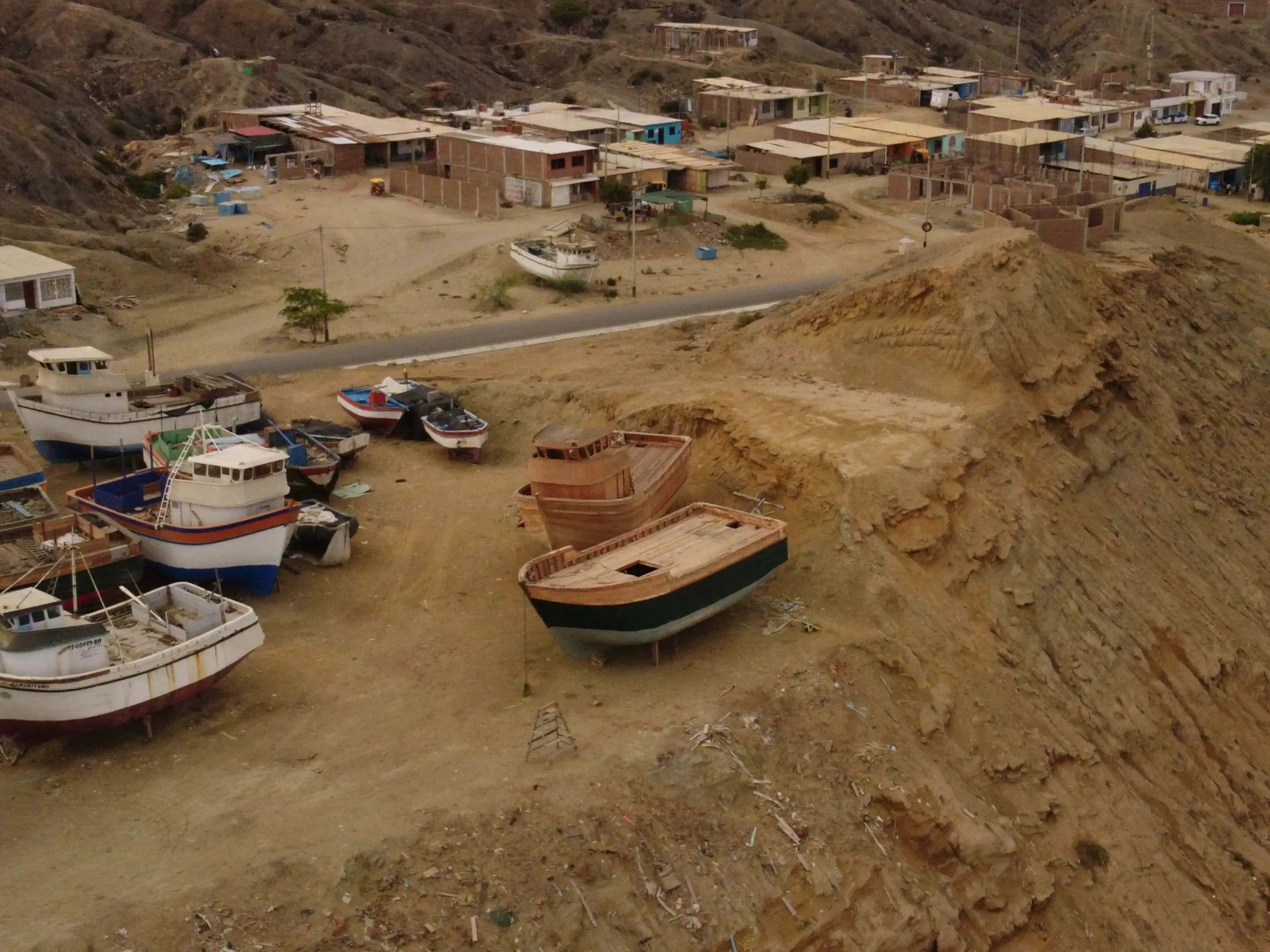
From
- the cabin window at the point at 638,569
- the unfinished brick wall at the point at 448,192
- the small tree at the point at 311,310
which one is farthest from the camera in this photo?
the unfinished brick wall at the point at 448,192

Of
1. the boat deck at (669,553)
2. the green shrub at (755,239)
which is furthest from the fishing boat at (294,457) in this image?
the green shrub at (755,239)

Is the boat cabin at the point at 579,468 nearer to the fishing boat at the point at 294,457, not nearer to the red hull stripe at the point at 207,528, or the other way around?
the red hull stripe at the point at 207,528

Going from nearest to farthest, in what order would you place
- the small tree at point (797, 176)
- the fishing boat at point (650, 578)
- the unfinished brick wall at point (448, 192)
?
the fishing boat at point (650, 578) < the unfinished brick wall at point (448, 192) < the small tree at point (797, 176)

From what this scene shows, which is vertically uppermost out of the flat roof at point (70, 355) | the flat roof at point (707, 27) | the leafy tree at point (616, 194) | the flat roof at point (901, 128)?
the flat roof at point (707, 27)

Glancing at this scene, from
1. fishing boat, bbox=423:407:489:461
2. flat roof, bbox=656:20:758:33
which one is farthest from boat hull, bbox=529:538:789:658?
flat roof, bbox=656:20:758:33

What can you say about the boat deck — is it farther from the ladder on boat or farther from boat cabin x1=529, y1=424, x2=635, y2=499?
the ladder on boat

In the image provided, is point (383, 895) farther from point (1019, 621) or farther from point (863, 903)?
point (1019, 621)

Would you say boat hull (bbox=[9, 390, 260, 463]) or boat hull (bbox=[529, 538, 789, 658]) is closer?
boat hull (bbox=[529, 538, 789, 658])
